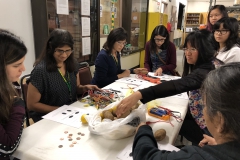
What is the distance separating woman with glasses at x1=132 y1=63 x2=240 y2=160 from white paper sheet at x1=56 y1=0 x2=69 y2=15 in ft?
8.12

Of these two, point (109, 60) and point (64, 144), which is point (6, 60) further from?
point (109, 60)

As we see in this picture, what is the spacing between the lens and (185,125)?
1.66 metres

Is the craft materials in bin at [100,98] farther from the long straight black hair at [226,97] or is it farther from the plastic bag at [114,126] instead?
the long straight black hair at [226,97]

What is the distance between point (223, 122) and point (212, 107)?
0.06 meters

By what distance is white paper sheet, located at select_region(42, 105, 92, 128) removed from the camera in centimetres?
119

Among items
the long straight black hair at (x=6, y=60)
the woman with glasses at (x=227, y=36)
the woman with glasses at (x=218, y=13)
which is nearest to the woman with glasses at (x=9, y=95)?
the long straight black hair at (x=6, y=60)

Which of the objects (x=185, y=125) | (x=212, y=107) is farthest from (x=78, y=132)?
(x=185, y=125)

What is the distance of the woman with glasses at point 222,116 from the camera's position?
577 millimetres

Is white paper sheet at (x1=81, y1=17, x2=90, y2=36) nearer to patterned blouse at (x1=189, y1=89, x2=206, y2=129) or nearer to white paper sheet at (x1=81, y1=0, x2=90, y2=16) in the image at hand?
white paper sheet at (x1=81, y1=0, x2=90, y2=16)

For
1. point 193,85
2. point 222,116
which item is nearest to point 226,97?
point 222,116

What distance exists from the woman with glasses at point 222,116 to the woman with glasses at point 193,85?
528mm

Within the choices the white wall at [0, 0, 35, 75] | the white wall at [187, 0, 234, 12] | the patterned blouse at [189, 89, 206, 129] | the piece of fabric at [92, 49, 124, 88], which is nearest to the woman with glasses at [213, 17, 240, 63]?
the patterned blouse at [189, 89, 206, 129]

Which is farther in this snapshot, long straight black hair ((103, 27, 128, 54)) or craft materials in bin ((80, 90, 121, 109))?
long straight black hair ((103, 27, 128, 54))

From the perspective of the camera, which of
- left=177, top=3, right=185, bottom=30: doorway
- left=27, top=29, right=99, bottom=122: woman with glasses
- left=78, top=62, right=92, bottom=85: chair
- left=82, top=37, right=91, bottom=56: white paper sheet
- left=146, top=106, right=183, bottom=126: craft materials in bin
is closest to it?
left=146, top=106, right=183, bottom=126: craft materials in bin
